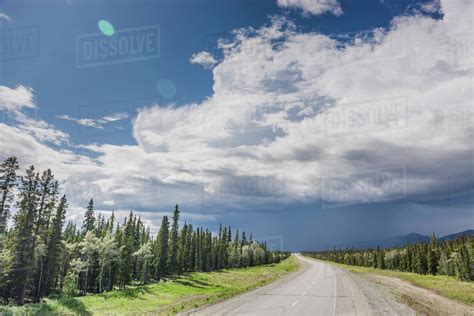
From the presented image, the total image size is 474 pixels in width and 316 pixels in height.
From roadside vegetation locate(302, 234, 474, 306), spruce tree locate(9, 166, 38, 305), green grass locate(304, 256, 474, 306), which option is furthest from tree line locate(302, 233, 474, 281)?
spruce tree locate(9, 166, 38, 305)

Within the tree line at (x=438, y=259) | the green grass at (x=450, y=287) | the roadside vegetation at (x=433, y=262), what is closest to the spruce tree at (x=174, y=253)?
the roadside vegetation at (x=433, y=262)

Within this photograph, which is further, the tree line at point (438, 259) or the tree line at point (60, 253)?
the tree line at point (438, 259)

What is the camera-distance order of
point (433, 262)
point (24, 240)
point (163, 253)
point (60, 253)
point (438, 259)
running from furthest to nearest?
point (438, 259), point (433, 262), point (163, 253), point (60, 253), point (24, 240)

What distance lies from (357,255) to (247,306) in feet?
575

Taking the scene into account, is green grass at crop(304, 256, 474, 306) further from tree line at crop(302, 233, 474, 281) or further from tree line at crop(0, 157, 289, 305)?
tree line at crop(0, 157, 289, 305)

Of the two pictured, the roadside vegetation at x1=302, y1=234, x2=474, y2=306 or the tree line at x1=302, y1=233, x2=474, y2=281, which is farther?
the tree line at x1=302, y1=233, x2=474, y2=281

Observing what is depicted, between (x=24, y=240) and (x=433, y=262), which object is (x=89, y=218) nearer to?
(x=24, y=240)

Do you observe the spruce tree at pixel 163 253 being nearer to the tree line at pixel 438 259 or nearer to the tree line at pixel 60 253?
the tree line at pixel 60 253

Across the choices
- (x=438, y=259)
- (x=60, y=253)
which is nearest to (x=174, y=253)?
(x=60, y=253)

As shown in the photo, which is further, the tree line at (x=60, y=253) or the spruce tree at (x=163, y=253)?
the spruce tree at (x=163, y=253)

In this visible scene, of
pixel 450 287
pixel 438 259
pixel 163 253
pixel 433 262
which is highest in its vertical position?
pixel 163 253

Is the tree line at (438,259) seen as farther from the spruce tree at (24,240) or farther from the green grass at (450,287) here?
the spruce tree at (24,240)

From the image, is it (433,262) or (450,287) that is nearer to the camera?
(450,287)

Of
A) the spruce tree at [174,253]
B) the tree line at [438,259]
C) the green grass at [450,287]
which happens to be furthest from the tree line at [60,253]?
the tree line at [438,259]
